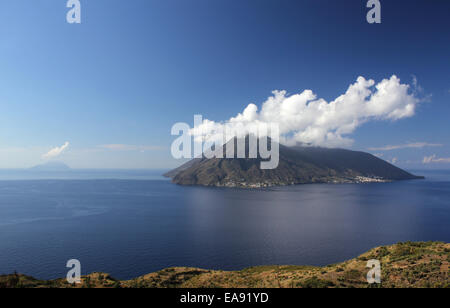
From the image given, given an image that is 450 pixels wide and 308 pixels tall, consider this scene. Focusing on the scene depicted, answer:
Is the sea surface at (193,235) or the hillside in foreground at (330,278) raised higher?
the hillside in foreground at (330,278)

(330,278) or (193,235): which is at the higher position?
(330,278)

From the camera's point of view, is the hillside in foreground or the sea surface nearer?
the hillside in foreground

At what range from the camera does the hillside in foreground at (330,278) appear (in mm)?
36406

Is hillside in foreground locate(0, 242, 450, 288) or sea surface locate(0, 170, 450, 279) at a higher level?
hillside in foreground locate(0, 242, 450, 288)

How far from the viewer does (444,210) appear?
173m

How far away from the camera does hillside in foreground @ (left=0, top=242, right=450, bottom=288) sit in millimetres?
36406

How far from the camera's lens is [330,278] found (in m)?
40.8

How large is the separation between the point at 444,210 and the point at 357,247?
14547 cm

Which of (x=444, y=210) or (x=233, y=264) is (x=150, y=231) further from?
(x=444, y=210)

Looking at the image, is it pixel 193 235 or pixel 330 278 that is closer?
pixel 330 278

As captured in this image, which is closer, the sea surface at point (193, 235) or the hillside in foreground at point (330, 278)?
the hillside in foreground at point (330, 278)
